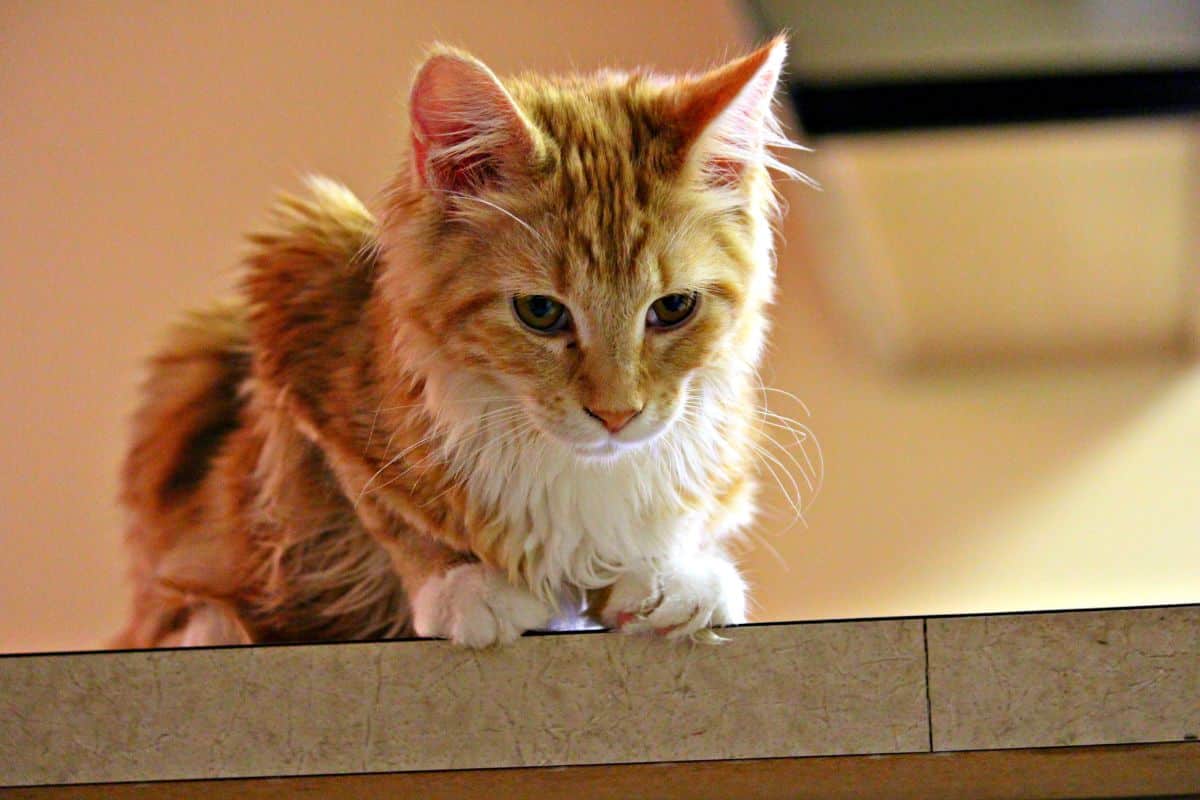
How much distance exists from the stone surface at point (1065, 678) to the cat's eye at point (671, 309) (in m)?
0.32

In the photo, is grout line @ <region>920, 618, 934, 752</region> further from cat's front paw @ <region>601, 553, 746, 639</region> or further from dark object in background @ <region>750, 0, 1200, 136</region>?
dark object in background @ <region>750, 0, 1200, 136</region>

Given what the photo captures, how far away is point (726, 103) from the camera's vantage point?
965mm

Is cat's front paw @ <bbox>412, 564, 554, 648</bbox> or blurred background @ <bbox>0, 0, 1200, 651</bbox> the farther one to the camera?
blurred background @ <bbox>0, 0, 1200, 651</bbox>

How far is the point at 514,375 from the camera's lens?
98cm

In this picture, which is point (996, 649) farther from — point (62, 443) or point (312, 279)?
point (62, 443)

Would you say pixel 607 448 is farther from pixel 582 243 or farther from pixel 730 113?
pixel 730 113

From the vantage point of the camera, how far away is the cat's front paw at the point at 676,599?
39.7 inches

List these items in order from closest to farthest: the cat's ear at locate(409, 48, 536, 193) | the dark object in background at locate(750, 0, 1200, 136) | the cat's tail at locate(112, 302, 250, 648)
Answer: the cat's ear at locate(409, 48, 536, 193), the cat's tail at locate(112, 302, 250, 648), the dark object in background at locate(750, 0, 1200, 136)

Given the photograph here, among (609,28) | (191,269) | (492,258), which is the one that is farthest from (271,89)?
(492,258)

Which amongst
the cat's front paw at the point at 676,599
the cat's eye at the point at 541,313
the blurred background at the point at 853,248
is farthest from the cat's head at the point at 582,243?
the blurred background at the point at 853,248

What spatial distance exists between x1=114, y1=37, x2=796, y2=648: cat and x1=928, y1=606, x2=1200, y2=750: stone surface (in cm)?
19

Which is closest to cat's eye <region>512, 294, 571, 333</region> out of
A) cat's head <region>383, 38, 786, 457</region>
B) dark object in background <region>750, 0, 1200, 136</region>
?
cat's head <region>383, 38, 786, 457</region>

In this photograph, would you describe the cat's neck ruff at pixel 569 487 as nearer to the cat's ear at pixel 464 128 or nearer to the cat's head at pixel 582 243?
the cat's head at pixel 582 243

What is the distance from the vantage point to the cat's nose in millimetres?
943
